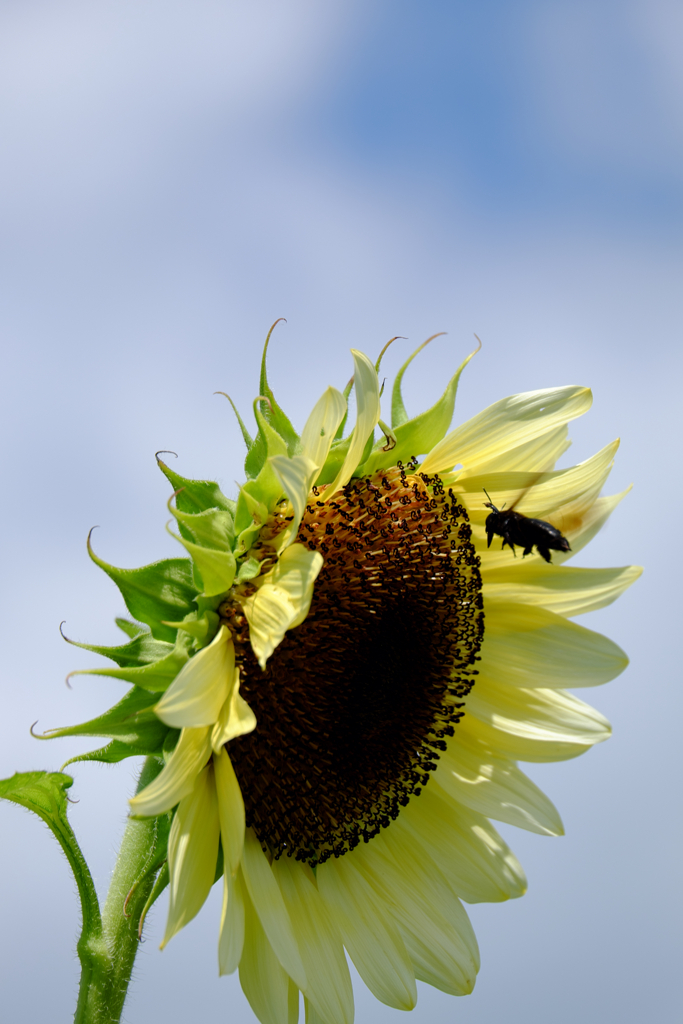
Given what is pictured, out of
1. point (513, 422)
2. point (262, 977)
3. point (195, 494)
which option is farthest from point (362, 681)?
point (513, 422)

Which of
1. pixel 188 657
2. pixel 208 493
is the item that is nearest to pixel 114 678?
pixel 188 657

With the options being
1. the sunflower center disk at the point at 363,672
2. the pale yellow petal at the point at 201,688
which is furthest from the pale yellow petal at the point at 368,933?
the pale yellow petal at the point at 201,688

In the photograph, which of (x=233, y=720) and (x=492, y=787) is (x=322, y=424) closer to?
(x=233, y=720)

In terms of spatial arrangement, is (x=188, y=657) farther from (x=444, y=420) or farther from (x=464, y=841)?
(x=464, y=841)

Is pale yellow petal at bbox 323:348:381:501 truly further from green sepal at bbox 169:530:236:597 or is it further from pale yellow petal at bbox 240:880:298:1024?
pale yellow petal at bbox 240:880:298:1024

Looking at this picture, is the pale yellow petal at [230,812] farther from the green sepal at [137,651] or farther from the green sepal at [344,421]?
the green sepal at [344,421]

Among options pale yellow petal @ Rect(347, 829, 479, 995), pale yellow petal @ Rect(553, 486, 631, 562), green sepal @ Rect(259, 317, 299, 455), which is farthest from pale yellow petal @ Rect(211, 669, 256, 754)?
pale yellow petal @ Rect(553, 486, 631, 562)
